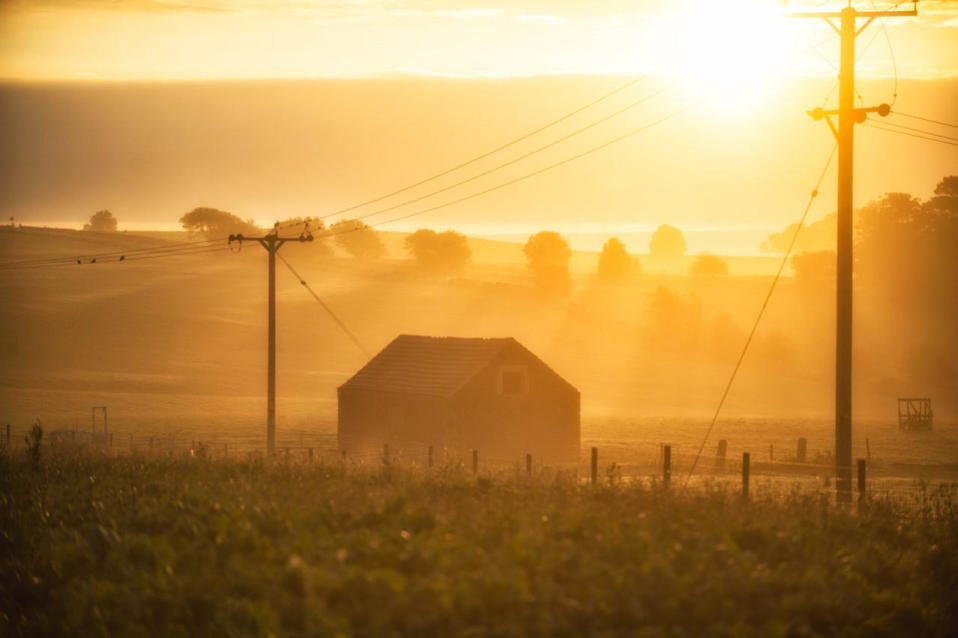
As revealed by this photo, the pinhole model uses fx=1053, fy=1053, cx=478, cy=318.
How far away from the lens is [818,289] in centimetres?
12456

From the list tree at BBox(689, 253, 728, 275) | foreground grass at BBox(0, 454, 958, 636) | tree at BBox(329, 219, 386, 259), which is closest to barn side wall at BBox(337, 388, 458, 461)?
foreground grass at BBox(0, 454, 958, 636)

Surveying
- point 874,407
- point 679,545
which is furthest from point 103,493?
point 874,407

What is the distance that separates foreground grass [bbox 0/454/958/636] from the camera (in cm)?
988

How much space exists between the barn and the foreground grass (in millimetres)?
28491

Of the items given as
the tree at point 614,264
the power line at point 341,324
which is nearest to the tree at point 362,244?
the tree at point 614,264

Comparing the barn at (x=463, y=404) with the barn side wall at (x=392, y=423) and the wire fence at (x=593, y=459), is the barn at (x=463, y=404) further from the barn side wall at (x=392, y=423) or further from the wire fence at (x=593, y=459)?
the wire fence at (x=593, y=459)

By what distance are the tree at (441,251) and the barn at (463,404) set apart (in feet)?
371

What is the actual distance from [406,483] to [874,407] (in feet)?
251

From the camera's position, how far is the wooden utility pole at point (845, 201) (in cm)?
2109

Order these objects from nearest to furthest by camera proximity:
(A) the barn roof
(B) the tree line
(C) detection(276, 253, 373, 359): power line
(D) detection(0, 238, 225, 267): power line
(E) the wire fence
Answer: (E) the wire fence < (A) the barn roof < (C) detection(276, 253, 373, 359): power line < (D) detection(0, 238, 225, 267): power line < (B) the tree line

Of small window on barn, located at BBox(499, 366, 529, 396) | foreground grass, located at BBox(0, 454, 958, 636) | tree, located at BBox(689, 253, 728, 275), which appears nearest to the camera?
foreground grass, located at BBox(0, 454, 958, 636)

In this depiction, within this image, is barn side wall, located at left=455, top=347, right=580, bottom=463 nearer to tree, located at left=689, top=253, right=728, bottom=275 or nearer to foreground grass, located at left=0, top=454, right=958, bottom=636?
foreground grass, located at left=0, top=454, right=958, bottom=636

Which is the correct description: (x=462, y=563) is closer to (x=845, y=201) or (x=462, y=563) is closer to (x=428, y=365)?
(x=845, y=201)

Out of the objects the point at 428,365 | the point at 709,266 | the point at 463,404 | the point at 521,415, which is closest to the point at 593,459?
the point at 463,404
